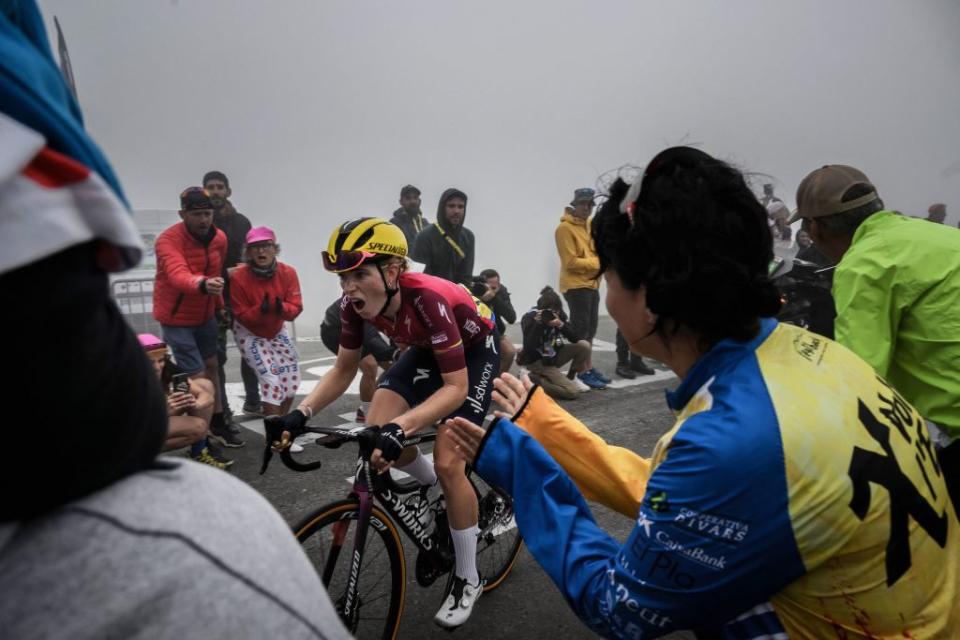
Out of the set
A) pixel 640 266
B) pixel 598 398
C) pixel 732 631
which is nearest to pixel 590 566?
pixel 732 631

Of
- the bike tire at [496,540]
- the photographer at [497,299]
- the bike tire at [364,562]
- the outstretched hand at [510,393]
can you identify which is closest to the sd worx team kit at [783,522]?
the outstretched hand at [510,393]

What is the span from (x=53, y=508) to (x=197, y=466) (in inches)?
5.0

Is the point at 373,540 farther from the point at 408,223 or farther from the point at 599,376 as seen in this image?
the point at 408,223

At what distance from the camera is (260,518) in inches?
22.7

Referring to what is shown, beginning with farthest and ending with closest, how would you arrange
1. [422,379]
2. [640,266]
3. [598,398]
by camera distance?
[598,398]
[422,379]
[640,266]

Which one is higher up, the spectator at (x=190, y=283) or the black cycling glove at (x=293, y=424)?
the black cycling glove at (x=293, y=424)

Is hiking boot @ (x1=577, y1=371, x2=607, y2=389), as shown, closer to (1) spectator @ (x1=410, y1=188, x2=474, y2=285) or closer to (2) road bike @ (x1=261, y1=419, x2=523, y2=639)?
(1) spectator @ (x1=410, y1=188, x2=474, y2=285)

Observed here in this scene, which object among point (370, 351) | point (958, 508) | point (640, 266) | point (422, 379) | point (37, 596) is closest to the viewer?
point (37, 596)

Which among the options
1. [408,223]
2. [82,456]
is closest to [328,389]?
[82,456]

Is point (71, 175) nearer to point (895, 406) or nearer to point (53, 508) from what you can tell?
point (53, 508)

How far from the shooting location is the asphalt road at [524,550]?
9.05 ft

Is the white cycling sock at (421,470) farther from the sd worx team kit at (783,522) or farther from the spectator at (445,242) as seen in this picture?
the spectator at (445,242)

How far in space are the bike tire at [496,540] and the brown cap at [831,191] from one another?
187 cm

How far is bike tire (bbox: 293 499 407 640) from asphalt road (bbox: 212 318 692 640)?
0.16m
